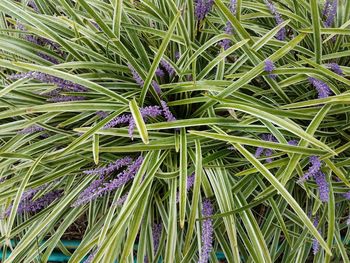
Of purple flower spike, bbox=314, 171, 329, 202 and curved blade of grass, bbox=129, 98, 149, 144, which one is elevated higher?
curved blade of grass, bbox=129, 98, 149, 144

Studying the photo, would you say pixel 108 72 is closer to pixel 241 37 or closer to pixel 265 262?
pixel 241 37

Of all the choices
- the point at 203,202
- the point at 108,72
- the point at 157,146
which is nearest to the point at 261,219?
the point at 203,202

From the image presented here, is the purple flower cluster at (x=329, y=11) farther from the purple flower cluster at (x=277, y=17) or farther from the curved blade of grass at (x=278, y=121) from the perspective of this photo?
the curved blade of grass at (x=278, y=121)

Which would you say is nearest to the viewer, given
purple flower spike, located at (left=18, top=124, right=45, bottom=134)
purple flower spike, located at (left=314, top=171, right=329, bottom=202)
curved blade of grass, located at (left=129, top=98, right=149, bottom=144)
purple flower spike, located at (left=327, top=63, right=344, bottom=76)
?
curved blade of grass, located at (left=129, top=98, right=149, bottom=144)

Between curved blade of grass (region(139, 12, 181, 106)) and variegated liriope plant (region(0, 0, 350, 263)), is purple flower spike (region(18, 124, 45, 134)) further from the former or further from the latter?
curved blade of grass (region(139, 12, 181, 106))

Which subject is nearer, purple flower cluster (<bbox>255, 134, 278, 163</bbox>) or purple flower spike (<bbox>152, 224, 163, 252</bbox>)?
purple flower cluster (<bbox>255, 134, 278, 163</bbox>)

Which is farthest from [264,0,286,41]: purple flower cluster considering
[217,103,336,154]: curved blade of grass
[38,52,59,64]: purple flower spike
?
[38,52,59,64]: purple flower spike
